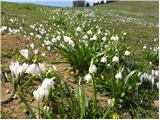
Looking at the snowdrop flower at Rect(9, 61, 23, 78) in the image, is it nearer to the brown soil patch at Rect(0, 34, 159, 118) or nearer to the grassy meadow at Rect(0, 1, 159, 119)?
the grassy meadow at Rect(0, 1, 159, 119)

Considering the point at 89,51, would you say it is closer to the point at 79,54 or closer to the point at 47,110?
the point at 79,54

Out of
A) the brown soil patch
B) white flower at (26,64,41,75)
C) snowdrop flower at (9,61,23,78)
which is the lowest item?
the brown soil patch

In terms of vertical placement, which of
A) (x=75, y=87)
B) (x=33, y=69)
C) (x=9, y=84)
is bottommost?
(x=75, y=87)

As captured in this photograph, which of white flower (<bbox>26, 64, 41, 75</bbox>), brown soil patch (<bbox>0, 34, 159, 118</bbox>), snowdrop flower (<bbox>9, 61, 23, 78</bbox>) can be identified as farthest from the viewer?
snowdrop flower (<bbox>9, 61, 23, 78</bbox>)

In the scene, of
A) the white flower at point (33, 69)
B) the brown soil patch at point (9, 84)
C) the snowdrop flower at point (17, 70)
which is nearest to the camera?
the white flower at point (33, 69)

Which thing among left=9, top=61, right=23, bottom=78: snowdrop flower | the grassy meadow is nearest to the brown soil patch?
the grassy meadow

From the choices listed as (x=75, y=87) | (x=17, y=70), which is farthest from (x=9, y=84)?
(x=75, y=87)

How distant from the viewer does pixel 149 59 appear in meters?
11.8

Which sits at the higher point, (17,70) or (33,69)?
(33,69)

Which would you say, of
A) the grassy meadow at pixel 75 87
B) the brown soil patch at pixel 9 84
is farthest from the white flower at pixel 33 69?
the brown soil patch at pixel 9 84

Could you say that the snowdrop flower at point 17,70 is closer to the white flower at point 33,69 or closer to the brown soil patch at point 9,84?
the brown soil patch at point 9,84

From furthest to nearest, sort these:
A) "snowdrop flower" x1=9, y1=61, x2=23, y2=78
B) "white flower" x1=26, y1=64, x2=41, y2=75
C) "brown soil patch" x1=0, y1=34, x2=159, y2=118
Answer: "snowdrop flower" x1=9, y1=61, x2=23, y2=78 < "brown soil patch" x1=0, y1=34, x2=159, y2=118 < "white flower" x1=26, y1=64, x2=41, y2=75

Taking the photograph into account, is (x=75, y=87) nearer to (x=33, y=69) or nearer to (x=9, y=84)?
(x=9, y=84)

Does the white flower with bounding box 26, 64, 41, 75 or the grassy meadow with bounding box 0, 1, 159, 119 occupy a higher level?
the white flower with bounding box 26, 64, 41, 75
